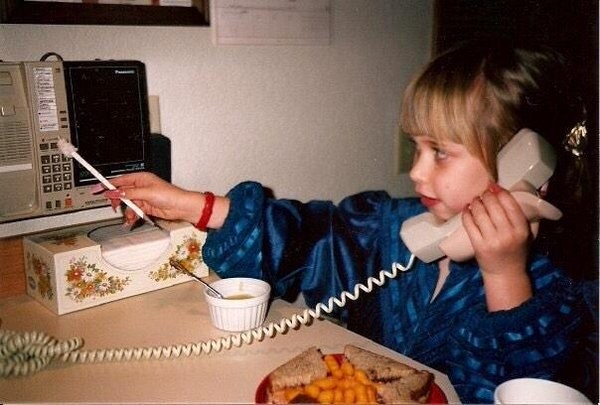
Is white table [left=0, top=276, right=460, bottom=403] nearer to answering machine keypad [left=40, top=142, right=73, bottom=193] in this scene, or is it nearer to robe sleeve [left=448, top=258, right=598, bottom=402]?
robe sleeve [left=448, top=258, right=598, bottom=402]

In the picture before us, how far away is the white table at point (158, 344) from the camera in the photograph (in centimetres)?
62

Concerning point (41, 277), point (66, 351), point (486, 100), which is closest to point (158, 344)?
A: point (66, 351)

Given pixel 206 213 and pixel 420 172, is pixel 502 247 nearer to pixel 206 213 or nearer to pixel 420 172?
pixel 420 172

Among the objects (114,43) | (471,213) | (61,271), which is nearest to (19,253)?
(61,271)

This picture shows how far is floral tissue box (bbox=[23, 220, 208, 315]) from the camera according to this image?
2.63 ft

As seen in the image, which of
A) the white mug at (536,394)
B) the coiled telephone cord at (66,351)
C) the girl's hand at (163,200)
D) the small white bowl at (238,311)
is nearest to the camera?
the white mug at (536,394)

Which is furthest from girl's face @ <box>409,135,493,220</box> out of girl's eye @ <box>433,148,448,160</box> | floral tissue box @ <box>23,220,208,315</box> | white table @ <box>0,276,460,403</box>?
floral tissue box @ <box>23,220,208,315</box>

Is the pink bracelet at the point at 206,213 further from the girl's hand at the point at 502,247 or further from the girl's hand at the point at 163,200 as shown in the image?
the girl's hand at the point at 502,247

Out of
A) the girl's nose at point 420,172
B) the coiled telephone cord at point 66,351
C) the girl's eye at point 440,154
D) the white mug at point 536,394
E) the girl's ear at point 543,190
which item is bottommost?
the coiled telephone cord at point 66,351

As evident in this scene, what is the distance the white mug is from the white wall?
0.69 m

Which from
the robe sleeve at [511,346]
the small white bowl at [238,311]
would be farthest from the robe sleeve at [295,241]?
the robe sleeve at [511,346]

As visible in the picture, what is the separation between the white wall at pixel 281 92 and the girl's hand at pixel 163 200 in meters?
0.12

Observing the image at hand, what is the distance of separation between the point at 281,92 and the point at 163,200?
1.27 ft

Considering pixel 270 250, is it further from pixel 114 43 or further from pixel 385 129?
pixel 385 129
